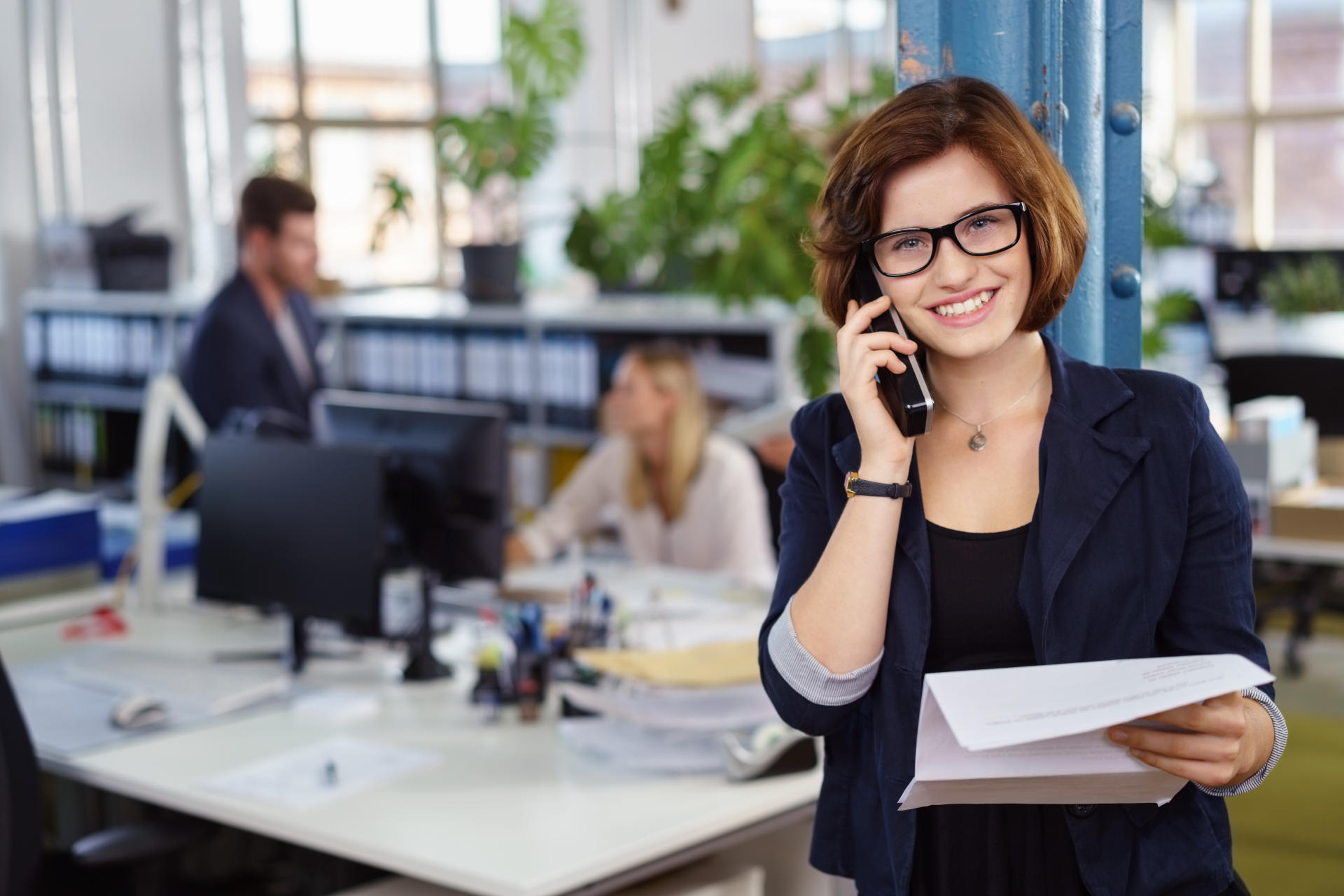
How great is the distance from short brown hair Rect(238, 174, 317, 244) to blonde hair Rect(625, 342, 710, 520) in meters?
1.08

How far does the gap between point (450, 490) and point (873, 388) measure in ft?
5.70

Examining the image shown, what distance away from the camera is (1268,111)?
9.70 metres

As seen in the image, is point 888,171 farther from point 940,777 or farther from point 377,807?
point 377,807

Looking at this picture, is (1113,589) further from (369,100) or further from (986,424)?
(369,100)

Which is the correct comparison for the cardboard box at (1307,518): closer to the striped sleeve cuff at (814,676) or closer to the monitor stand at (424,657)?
the monitor stand at (424,657)

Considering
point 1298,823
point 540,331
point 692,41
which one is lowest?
point 1298,823

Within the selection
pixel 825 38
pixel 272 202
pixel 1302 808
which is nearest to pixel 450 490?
pixel 272 202

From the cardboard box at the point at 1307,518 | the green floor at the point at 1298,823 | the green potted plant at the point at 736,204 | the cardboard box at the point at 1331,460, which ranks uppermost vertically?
the green potted plant at the point at 736,204

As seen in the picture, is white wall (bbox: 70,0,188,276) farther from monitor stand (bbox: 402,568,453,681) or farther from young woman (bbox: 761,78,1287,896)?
young woman (bbox: 761,78,1287,896)

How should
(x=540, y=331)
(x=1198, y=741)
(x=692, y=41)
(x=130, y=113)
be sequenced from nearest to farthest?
(x=1198, y=741)
(x=540, y=331)
(x=130, y=113)
(x=692, y=41)

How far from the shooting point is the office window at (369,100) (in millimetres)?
6980

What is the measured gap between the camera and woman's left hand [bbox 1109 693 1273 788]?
112 cm

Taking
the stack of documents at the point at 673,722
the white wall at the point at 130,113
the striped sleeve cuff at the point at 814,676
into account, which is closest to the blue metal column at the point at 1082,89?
the striped sleeve cuff at the point at 814,676

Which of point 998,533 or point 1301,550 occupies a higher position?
point 998,533
